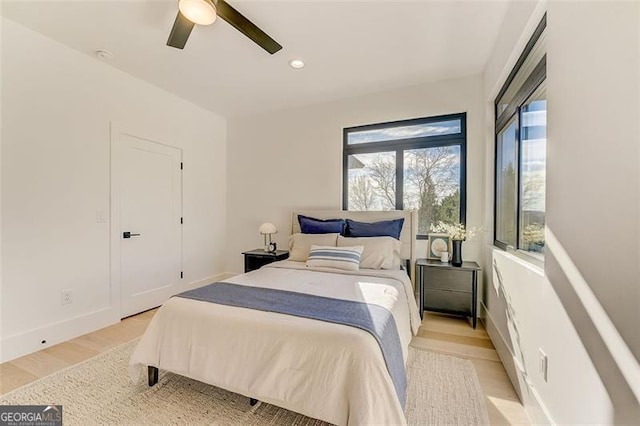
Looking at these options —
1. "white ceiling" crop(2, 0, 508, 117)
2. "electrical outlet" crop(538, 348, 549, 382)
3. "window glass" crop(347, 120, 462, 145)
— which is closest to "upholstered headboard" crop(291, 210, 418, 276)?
"window glass" crop(347, 120, 462, 145)

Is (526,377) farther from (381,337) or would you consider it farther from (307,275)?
(307,275)

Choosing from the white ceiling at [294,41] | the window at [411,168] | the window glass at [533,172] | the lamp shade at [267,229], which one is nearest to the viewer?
the window glass at [533,172]

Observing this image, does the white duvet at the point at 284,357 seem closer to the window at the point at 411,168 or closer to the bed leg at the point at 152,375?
the bed leg at the point at 152,375

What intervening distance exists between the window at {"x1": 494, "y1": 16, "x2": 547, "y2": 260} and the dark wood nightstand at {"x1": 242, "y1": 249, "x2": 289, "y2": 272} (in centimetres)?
254

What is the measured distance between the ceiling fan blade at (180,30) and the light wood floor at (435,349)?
2627mm

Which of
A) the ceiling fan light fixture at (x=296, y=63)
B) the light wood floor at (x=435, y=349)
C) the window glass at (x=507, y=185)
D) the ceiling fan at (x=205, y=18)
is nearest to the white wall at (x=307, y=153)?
the window glass at (x=507, y=185)

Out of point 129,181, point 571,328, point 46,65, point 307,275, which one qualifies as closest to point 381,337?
point 571,328

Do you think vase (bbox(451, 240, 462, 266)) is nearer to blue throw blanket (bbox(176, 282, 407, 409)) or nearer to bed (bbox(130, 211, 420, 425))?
bed (bbox(130, 211, 420, 425))

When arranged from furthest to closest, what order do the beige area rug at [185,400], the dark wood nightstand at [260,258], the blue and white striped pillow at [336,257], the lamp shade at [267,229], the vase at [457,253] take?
the lamp shade at [267,229] < the dark wood nightstand at [260,258] < the vase at [457,253] < the blue and white striped pillow at [336,257] < the beige area rug at [185,400]

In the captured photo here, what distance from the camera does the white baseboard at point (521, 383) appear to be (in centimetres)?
148

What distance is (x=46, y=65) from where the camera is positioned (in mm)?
2549

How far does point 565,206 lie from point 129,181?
152 inches

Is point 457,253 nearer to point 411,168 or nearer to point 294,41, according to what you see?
point 411,168

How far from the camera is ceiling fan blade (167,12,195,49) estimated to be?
191cm
